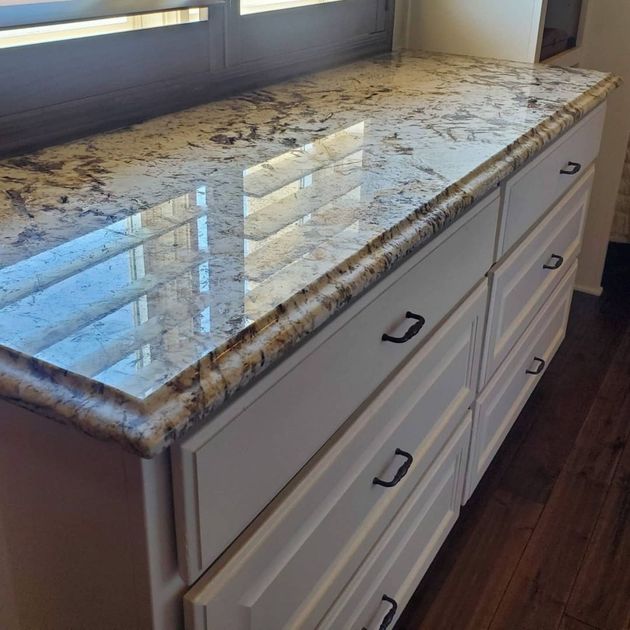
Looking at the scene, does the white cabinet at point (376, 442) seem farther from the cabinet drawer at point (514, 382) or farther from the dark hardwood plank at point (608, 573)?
the dark hardwood plank at point (608, 573)

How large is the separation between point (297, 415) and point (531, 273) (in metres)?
1.02

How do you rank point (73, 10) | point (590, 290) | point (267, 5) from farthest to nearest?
point (590, 290)
point (267, 5)
point (73, 10)

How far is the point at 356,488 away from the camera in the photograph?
1049 millimetres

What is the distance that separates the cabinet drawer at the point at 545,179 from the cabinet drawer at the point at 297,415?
0.26 metres

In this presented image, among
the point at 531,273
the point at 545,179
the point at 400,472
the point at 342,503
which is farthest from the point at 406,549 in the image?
the point at 545,179

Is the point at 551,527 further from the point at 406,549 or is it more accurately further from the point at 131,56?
the point at 131,56

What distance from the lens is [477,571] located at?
1659 millimetres

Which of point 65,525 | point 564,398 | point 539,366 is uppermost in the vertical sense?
point 65,525

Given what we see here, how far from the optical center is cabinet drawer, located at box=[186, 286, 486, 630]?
814 mm

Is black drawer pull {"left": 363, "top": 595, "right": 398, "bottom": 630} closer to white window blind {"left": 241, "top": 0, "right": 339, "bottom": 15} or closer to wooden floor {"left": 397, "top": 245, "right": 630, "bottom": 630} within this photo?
wooden floor {"left": 397, "top": 245, "right": 630, "bottom": 630}

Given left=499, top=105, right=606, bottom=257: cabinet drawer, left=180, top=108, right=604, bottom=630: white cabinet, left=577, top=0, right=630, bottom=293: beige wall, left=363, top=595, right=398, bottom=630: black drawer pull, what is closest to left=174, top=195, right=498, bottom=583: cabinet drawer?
left=180, top=108, right=604, bottom=630: white cabinet

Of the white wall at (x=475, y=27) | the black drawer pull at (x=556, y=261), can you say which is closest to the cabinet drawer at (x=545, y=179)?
the black drawer pull at (x=556, y=261)

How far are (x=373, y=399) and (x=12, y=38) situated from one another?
74cm

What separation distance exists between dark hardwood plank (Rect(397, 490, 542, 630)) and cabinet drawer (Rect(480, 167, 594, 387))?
1.33 feet
